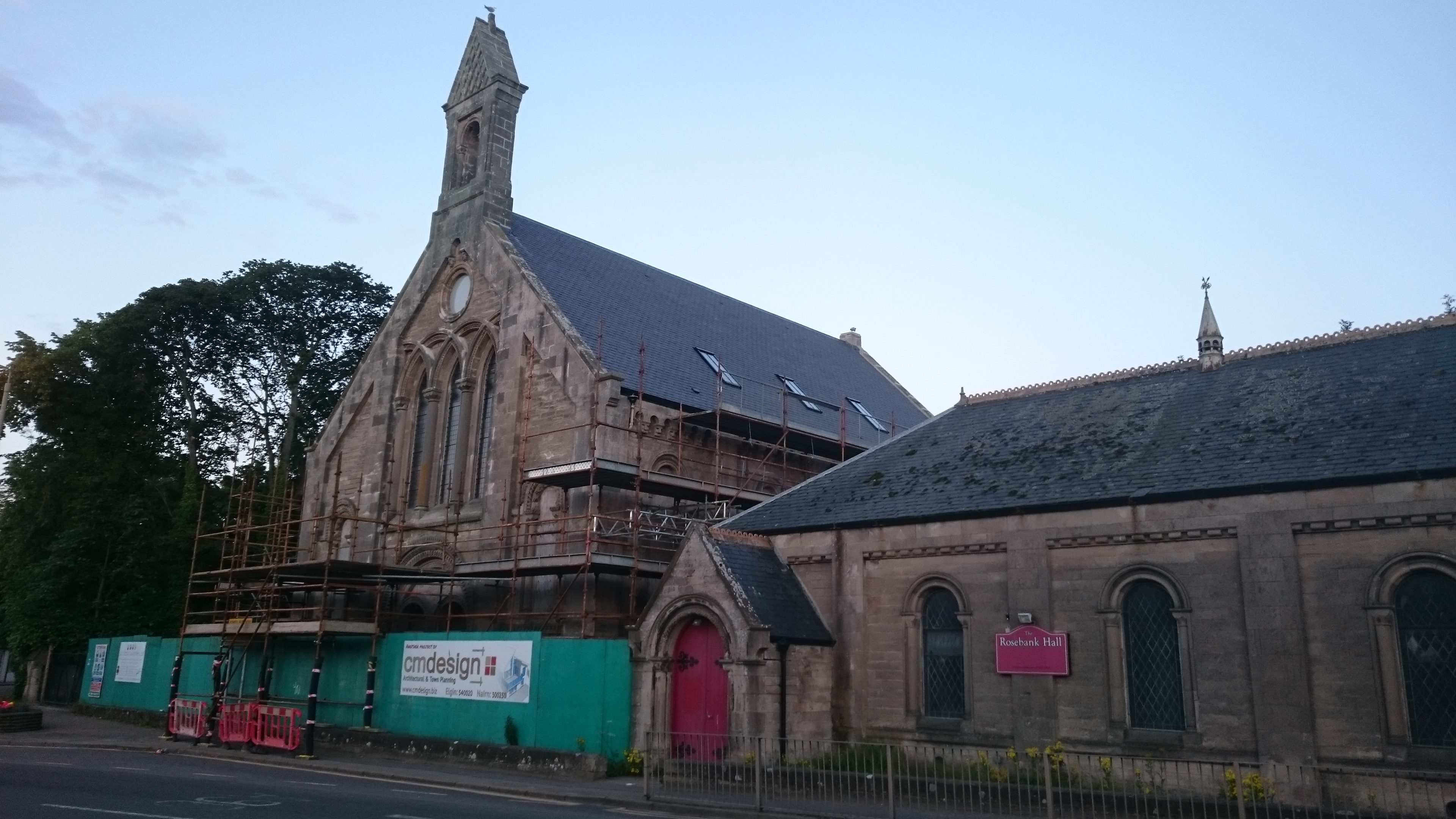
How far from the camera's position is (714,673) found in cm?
2169

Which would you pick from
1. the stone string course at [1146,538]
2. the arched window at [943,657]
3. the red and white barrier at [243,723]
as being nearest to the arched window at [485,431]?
the red and white barrier at [243,723]

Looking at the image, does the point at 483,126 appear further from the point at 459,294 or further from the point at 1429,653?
the point at 1429,653

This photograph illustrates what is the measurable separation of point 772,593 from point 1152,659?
754cm

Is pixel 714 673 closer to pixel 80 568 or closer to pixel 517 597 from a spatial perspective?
pixel 517 597

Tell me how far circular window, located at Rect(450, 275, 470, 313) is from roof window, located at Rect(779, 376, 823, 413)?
11.2 m

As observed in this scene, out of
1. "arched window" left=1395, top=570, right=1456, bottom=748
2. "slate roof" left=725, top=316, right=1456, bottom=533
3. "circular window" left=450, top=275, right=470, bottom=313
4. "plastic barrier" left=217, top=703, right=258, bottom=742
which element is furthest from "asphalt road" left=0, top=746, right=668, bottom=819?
"circular window" left=450, top=275, right=470, bottom=313

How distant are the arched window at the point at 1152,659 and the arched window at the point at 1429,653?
3.43 meters

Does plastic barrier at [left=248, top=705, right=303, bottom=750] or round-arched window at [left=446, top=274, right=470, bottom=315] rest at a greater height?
round-arched window at [left=446, top=274, right=470, bottom=315]

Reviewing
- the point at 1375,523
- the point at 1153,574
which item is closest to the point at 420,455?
the point at 1153,574

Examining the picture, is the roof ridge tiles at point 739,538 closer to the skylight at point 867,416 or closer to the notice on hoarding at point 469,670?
the notice on hoarding at point 469,670

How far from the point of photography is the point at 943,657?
2159 centimetres

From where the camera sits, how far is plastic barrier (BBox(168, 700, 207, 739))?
27.3 meters

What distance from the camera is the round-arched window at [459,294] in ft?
113

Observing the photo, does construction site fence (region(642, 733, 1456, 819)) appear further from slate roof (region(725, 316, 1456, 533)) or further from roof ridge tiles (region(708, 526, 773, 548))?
slate roof (region(725, 316, 1456, 533))
